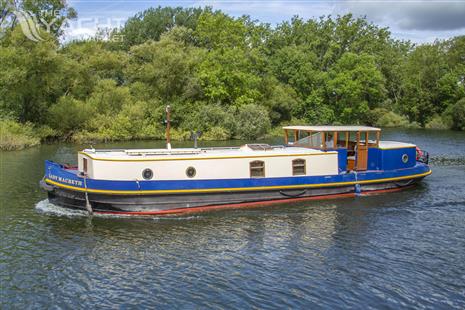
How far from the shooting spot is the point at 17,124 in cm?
4656

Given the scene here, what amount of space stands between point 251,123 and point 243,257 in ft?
138

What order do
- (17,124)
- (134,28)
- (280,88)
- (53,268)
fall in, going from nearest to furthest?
1. (53,268)
2. (17,124)
3. (280,88)
4. (134,28)

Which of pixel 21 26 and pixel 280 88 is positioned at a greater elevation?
pixel 21 26

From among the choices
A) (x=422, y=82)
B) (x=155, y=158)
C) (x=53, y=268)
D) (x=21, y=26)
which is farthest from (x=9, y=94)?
(x=422, y=82)

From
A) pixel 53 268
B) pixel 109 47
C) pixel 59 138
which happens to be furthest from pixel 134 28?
pixel 53 268

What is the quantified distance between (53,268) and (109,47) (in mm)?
69166

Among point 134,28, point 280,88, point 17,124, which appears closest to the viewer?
point 17,124

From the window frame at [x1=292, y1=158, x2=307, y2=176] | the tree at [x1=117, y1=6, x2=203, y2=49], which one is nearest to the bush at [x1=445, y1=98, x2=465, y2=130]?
the tree at [x1=117, y1=6, x2=203, y2=49]

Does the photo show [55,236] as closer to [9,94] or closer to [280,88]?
[9,94]

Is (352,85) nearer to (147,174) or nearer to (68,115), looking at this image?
(68,115)

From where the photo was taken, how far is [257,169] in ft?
77.0

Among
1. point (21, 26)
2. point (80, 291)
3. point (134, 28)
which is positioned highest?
point (134, 28)

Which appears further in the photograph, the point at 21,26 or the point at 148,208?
the point at 21,26

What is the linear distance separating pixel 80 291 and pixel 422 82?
268 feet
